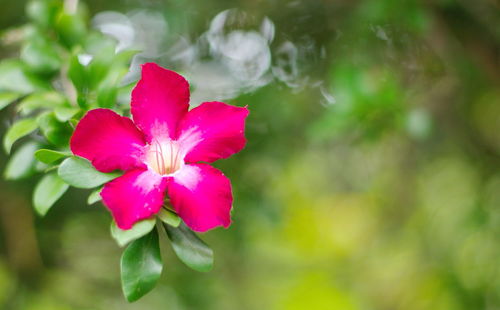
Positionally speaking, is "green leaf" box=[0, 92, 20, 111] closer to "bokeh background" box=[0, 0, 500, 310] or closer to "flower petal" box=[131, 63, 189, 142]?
"flower petal" box=[131, 63, 189, 142]

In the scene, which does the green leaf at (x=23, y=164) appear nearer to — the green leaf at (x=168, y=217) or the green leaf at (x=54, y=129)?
the green leaf at (x=54, y=129)

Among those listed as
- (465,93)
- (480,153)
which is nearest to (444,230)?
(480,153)

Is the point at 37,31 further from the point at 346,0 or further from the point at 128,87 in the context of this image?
the point at 346,0

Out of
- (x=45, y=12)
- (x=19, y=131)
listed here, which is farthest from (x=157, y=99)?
(x=45, y=12)

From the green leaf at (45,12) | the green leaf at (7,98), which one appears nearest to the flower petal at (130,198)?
the green leaf at (7,98)

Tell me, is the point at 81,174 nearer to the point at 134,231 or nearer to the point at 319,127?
the point at 134,231

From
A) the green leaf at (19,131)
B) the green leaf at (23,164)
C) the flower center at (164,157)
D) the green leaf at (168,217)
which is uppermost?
the flower center at (164,157)

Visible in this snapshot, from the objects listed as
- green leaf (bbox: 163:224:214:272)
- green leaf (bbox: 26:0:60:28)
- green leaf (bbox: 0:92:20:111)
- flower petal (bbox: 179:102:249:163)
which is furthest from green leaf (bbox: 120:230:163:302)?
green leaf (bbox: 26:0:60:28)

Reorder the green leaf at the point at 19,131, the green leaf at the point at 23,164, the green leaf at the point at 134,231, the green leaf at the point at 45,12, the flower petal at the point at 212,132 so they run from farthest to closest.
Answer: the green leaf at the point at 45,12
the green leaf at the point at 23,164
the green leaf at the point at 19,131
the flower petal at the point at 212,132
the green leaf at the point at 134,231
